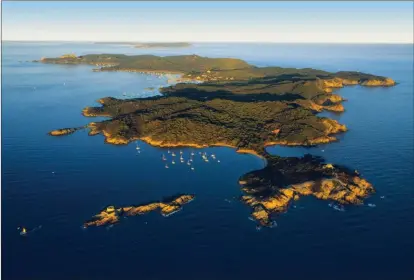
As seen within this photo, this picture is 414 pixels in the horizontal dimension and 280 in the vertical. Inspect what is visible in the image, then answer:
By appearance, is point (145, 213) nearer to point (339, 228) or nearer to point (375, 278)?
point (339, 228)

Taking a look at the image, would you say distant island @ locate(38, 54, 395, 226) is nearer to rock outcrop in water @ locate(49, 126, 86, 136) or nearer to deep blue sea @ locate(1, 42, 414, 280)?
rock outcrop in water @ locate(49, 126, 86, 136)

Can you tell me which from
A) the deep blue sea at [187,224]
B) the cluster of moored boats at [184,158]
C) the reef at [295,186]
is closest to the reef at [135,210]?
the deep blue sea at [187,224]

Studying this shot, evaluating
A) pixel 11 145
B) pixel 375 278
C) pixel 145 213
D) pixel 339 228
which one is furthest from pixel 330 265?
pixel 11 145

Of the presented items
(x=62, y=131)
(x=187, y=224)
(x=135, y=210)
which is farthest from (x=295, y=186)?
(x=62, y=131)

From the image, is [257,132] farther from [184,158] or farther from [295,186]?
[295,186]

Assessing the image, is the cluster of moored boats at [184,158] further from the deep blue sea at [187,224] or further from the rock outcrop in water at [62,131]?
the rock outcrop in water at [62,131]

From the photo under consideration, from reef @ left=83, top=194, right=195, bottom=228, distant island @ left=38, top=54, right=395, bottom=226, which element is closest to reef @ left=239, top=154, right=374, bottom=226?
distant island @ left=38, top=54, right=395, bottom=226

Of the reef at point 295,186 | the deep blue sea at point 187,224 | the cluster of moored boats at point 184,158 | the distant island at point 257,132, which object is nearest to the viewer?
the deep blue sea at point 187,224
